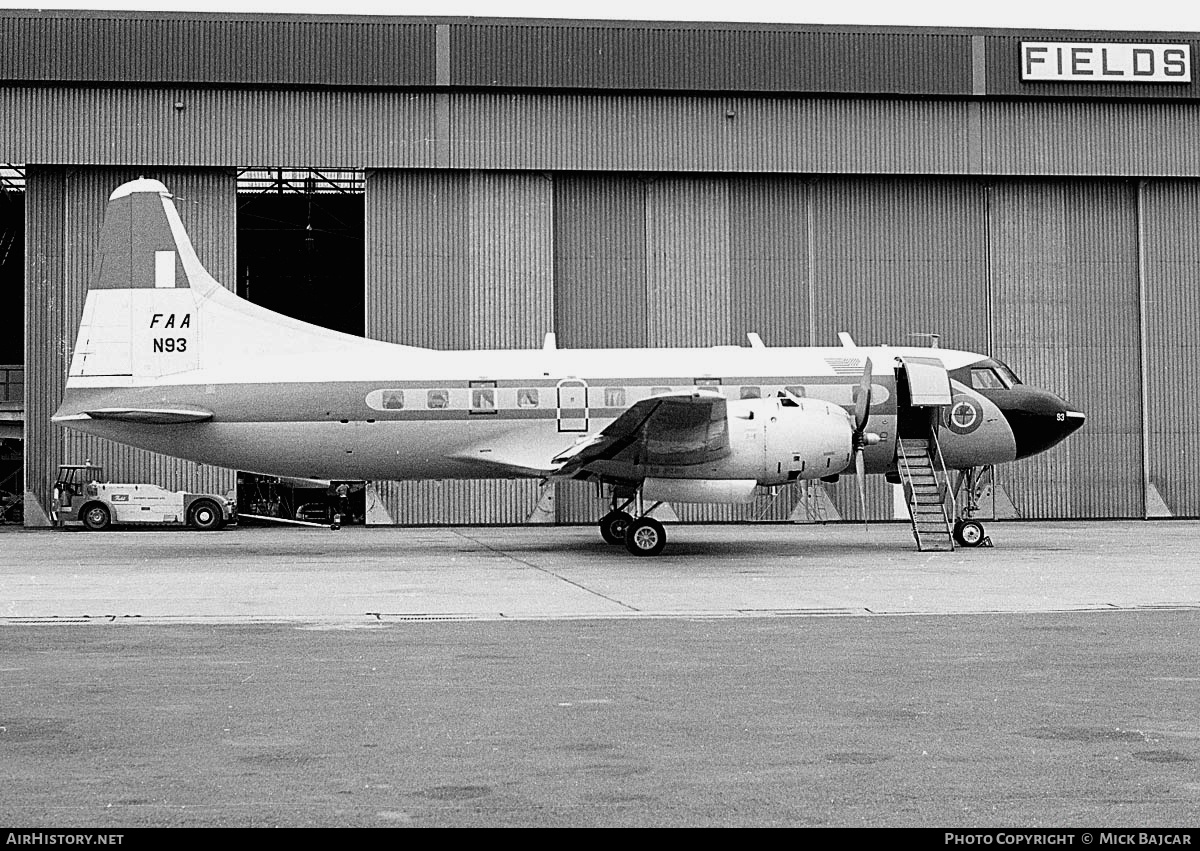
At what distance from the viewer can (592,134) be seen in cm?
3856

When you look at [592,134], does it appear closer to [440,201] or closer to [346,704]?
[440,201]

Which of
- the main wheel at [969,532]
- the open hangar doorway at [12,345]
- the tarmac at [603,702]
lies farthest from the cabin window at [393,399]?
the open hangar doorway at [12,345]

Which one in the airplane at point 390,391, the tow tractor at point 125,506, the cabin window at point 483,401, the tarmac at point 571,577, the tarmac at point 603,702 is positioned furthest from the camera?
the tow tractor at point 125,506

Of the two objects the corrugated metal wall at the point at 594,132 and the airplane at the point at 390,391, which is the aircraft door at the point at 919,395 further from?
the corrugated metal wall at the point at 594,132

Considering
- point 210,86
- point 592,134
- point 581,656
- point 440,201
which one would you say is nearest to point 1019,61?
point 592,134

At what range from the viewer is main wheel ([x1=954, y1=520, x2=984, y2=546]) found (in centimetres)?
2497

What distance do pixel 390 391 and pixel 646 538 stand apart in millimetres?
6107

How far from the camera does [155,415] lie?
24234 millimetres

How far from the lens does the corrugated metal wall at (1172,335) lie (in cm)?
3912

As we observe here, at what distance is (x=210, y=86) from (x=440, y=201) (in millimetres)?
7540

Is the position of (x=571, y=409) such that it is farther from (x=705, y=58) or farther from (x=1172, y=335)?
(x=1172, y=335)

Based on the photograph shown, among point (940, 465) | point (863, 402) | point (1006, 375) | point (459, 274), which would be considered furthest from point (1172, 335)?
point (459, 274)

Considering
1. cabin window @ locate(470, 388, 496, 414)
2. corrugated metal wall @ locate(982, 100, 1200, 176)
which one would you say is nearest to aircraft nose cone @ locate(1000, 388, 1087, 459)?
cabin window @ locate(470, 388, 496, 414)

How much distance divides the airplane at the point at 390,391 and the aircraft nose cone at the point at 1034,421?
45 millimetres
